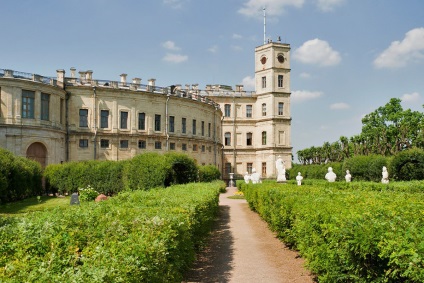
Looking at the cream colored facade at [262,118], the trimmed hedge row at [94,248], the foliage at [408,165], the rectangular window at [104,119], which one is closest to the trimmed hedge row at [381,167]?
the foliage at [408,165]

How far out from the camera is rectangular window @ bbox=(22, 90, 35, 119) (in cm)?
3756

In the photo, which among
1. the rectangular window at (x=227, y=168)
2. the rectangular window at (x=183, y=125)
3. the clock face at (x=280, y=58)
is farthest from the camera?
the rectangular window at (x=227, y=168)

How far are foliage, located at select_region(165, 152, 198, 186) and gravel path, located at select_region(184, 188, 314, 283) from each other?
13.4 m

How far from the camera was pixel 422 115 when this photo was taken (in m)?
62.7

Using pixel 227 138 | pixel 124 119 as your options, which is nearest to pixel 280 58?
pixel 227 138

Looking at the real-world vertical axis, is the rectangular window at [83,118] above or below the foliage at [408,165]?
above

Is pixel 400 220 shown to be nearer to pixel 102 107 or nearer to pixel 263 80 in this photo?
pixel 102 107

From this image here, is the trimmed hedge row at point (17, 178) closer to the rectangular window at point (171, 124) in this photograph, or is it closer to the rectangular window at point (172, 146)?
the rectangular window at point (172, 146)

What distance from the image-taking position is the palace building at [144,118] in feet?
124

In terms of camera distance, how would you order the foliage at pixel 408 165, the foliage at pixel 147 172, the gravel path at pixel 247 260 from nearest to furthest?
A: the gravel path at pixel 247 260 → the foliage at pixel 147 172 → the foliage at pixel 408 165

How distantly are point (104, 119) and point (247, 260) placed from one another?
37133mm

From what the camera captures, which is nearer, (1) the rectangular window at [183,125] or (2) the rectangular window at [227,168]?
(1) the rectangular window at [183,125]

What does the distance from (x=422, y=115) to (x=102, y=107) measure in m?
50.5

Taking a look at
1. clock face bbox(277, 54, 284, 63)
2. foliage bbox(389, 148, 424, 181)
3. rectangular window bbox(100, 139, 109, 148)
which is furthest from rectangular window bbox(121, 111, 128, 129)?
clock face bbox(277, 54, 284, 63)
